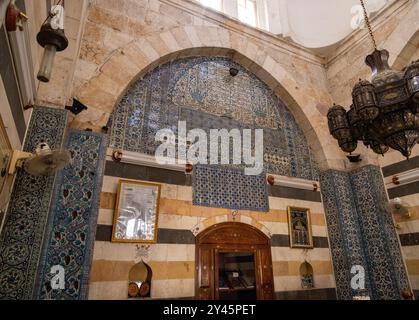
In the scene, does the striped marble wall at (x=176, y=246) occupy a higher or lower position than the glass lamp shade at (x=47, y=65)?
lower

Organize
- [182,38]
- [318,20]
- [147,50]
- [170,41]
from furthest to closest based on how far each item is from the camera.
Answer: [318,20], [182,38], [170,41], [147,50]

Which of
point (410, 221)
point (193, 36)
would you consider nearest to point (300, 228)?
point (410, 221)

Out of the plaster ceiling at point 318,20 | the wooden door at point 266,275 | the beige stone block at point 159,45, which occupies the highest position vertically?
the plaster ceiling at point 318,20

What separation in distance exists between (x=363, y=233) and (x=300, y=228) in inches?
45.3

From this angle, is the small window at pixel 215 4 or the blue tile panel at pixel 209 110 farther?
the small window at pixel 215 4

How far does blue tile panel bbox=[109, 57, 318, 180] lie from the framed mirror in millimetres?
503

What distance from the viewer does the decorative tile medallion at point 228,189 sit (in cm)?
366

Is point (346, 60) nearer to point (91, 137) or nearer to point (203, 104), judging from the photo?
point (203, 104)

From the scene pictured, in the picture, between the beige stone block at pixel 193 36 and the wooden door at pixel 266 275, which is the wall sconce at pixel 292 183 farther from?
the beige stone block at pixel 193 36

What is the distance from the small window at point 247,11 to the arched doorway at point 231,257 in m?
4.15

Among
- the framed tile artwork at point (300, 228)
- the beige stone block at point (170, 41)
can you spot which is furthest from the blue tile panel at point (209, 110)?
the framed tile artwork at point (300, 228)

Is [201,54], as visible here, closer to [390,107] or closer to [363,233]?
[390,107]

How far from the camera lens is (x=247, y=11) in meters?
5.69
